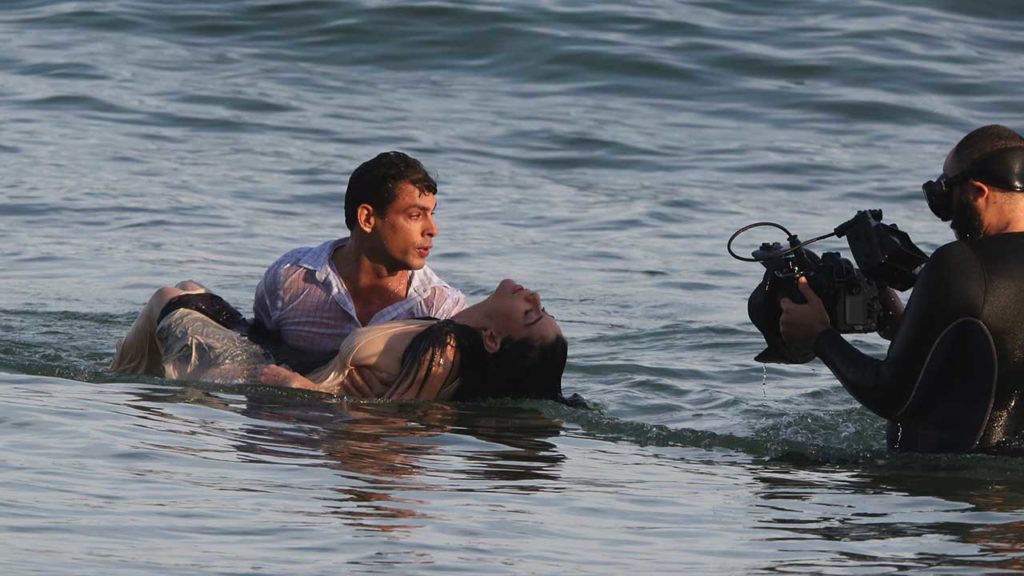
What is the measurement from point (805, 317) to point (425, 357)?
1972 mm

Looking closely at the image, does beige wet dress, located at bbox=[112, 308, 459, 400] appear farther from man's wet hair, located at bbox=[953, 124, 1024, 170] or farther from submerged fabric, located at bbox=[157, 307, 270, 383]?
man's wet hair, located at bbox=[953, 124, 1024, 170]

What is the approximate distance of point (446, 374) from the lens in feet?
26.6

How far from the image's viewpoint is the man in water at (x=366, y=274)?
845cm

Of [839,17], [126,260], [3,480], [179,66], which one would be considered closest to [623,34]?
[839,17]

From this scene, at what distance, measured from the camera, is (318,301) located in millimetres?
8625

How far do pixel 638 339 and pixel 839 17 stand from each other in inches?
491

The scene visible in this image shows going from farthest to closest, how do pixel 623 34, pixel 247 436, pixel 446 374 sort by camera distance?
pixel 623 34 < pixel 446 374 < pixel 247 436

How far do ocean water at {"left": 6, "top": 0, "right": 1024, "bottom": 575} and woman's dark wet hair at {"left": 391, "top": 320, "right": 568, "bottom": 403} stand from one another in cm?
10

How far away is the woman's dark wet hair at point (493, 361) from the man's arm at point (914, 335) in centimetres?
174

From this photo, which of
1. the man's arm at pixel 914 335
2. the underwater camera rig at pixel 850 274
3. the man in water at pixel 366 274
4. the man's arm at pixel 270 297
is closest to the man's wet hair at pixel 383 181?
the man in water at pixel 366 274

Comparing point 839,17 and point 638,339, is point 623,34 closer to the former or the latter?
point 839,17

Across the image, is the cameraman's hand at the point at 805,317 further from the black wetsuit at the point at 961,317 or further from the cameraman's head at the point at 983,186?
the cameraman's head at the point at 983,186

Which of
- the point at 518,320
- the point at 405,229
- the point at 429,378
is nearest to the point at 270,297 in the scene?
the point at 405,229

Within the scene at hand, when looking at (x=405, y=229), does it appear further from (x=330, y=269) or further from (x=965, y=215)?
(x=965, y=215)
